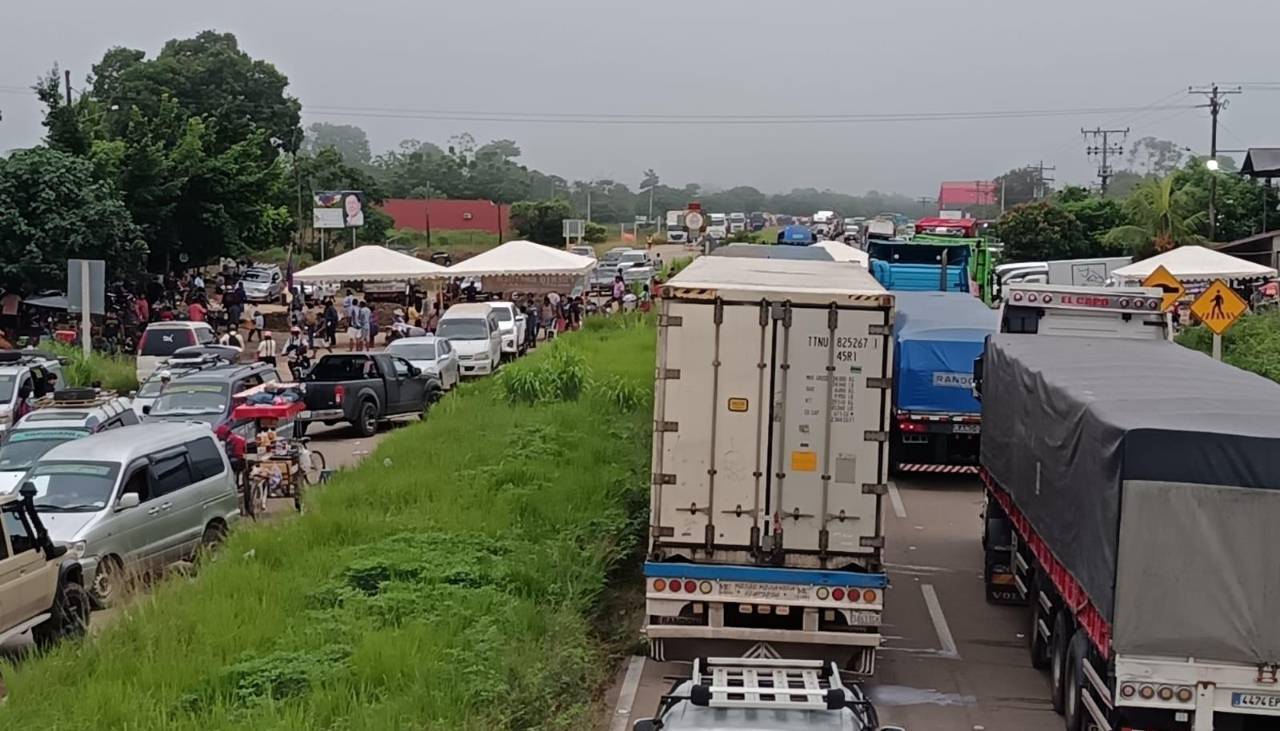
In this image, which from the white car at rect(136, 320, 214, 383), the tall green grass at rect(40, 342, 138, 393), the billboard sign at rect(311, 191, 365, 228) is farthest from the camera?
the billboard sign at rect(311, 191, 365, 228)

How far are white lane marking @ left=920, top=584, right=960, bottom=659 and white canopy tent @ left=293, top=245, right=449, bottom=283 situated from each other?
2530 cm

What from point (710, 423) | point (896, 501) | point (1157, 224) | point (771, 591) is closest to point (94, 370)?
point (896, 501)

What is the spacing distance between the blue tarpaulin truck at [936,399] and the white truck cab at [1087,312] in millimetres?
2705

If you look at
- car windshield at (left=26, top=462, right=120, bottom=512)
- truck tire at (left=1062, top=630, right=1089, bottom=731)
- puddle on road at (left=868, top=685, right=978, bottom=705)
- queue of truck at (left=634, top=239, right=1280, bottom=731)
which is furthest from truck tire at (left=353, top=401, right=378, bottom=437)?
truck tire at (left=1062, top=630, right=1089, bottom=731)

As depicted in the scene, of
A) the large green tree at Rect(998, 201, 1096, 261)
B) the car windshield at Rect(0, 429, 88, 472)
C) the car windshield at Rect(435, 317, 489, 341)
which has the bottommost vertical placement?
the car windshield at Rect(0, 429, 88, 472)

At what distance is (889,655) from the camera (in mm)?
12812

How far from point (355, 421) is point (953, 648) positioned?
52.1ft

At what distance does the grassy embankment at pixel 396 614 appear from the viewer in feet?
26.9

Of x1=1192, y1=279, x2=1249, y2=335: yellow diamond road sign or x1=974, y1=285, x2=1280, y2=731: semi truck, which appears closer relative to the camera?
x1=974, y1=285, x2=1280, y2=731: semi truck

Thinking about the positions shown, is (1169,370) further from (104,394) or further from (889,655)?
(104,394)

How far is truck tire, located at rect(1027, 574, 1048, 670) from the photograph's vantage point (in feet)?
39.4

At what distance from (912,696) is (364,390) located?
17035 millimetres

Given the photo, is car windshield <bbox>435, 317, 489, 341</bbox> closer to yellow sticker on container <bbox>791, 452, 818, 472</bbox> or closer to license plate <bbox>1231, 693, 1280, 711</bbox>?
yellow sticker on container <bbox>791, 452, 818, 472</bbox>

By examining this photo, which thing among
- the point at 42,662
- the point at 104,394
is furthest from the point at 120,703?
the point at 104,394
